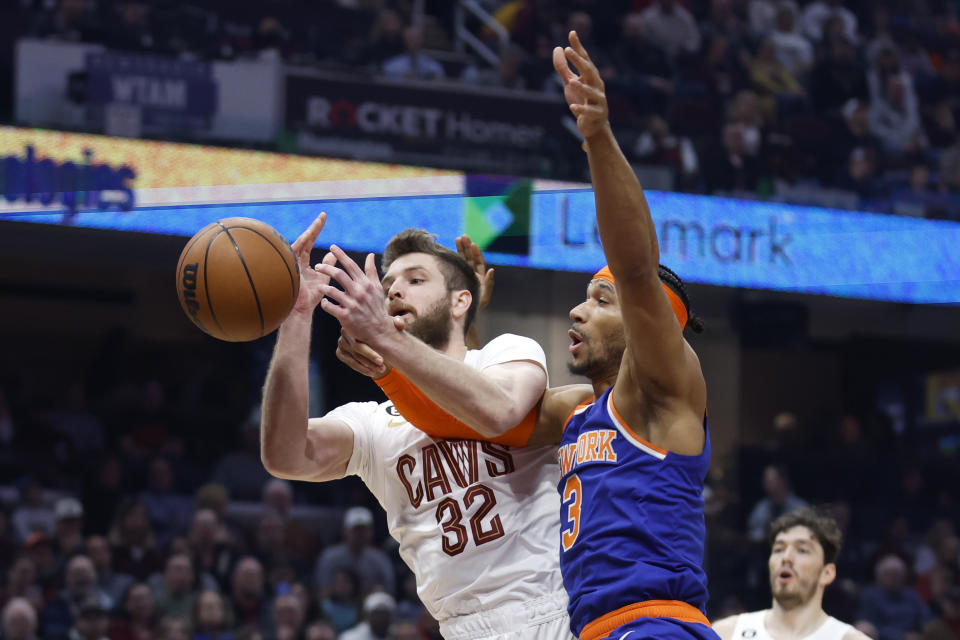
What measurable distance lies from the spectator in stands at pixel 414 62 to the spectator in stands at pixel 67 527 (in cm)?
458

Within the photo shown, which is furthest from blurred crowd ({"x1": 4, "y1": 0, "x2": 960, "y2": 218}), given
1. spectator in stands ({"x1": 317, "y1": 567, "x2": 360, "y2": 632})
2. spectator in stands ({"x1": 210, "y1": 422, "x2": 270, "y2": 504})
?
spectator in stands ({"x1": 317, "y1": 567, "x2": 360, "y2": 632})

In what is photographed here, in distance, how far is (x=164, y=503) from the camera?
980 centimetres

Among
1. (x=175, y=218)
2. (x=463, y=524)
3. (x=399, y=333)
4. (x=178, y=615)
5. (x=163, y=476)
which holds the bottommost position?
(x=178, y=615)

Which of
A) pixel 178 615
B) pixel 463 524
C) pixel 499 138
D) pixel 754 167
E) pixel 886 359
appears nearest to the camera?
pixel 463 524

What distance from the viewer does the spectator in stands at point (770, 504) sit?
11.0 meters

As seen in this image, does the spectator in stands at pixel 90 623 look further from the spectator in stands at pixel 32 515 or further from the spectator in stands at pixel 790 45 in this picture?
the spectator in stands at pixel 790 45

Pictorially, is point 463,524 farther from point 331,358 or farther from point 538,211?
point 331,358

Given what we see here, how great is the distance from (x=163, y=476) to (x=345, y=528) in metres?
1.45

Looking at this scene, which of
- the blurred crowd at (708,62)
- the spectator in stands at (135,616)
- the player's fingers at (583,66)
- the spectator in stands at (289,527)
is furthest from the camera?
the blurred crowd at (708,62)

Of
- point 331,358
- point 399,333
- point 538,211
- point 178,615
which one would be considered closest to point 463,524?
point 399,333

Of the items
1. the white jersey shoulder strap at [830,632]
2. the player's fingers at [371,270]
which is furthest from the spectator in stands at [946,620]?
the player's fingers at [371,270]

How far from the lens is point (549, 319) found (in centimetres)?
908

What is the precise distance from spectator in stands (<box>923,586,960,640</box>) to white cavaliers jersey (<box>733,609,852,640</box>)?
161 inches

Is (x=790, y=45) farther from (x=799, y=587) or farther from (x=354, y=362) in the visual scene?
(x=354, y=362)
